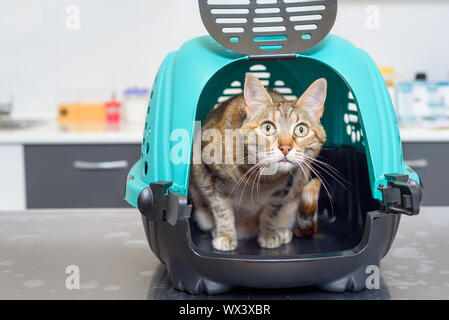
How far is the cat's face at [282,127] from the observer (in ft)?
3.03

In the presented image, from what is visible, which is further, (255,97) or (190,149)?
(255,97)

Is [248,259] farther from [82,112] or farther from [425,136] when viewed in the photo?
[82,112]

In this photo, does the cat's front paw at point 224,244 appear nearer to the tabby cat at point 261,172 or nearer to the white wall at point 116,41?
the tabby cat at point 261,172

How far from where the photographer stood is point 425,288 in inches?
30.7

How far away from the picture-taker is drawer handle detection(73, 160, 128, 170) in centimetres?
222

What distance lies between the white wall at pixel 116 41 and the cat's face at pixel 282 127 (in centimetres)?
189

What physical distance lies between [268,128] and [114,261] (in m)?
0.38

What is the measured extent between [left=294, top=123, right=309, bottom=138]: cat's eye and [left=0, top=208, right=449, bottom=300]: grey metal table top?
0.92ft

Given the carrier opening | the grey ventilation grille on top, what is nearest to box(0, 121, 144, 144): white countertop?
the carrier opening

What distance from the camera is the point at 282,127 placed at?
37.2 inches

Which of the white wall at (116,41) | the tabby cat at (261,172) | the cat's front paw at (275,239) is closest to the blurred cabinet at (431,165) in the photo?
the white wall at (116,41)

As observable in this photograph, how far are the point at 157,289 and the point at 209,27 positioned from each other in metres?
0.43

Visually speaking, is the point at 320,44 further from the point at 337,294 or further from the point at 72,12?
the point at 72,12

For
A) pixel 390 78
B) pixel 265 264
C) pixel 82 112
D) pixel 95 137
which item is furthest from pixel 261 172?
pixel 390 78
